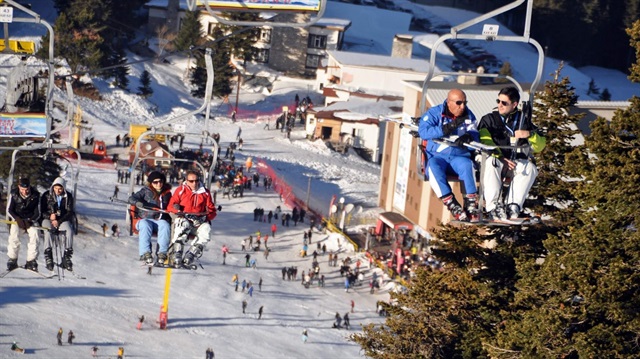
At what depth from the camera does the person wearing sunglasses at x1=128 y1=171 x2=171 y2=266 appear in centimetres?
2094

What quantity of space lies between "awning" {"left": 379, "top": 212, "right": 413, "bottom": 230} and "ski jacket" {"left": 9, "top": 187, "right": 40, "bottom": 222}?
4499 centimetres

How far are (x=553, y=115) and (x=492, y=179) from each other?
7729mm

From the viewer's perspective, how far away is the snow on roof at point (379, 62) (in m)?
99.2

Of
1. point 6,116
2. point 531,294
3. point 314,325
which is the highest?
point 6,116

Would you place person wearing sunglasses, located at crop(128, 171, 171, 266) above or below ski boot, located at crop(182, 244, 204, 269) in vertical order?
above

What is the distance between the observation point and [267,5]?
16.1 m

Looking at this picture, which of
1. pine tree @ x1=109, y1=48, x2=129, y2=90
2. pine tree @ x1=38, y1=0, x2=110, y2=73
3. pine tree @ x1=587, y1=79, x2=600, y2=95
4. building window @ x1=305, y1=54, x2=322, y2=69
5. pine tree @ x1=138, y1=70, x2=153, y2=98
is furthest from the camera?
pine tree @ x1=587, y1=79, x2=600, y2=95

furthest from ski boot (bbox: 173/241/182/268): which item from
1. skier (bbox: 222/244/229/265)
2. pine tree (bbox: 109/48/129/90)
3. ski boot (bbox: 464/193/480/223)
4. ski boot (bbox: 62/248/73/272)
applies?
pine tree (bbox: 109/48/129/90)

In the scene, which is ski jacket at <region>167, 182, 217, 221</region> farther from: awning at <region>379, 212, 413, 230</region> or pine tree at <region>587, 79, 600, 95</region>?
pine tree at <region>587, 79, 600, 95</region>

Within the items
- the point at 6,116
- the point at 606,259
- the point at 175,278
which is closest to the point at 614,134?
the point at 606,259

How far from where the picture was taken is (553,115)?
2655 cm

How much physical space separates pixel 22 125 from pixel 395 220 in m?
45.1

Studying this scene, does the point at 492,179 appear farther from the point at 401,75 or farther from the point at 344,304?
the point at 401,75

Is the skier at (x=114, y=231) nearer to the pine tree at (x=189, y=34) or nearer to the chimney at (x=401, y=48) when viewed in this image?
the pine tree at (x=189, y=34)
